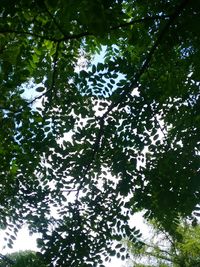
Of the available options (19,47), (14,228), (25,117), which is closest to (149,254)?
(14,228)

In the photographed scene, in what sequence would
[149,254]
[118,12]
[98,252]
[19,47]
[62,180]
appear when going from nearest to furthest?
1. [118,12]
2. [19,47]
3. [98,252]
4. [62,180]
5. [149,254]

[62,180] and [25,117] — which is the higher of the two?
[25,117]

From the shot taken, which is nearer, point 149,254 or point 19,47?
point 19,47

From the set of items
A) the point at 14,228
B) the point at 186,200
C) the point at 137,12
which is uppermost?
the point at 137,12

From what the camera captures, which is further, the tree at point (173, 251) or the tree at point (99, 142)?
the tree at point (173, 251)

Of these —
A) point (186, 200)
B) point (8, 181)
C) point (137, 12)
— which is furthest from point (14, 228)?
point (137, 12)

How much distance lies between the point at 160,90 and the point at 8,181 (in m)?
2.39

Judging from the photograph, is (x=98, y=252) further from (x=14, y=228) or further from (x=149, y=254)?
(x=149, y=254)

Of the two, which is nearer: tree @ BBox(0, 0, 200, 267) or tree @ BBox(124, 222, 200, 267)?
tree @ BBox(0, 0, 200, 267)

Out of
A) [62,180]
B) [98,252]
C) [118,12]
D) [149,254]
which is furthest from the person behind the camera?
[149,254]

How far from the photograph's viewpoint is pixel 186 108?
15.7 ft

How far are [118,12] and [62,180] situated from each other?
2.59 meters

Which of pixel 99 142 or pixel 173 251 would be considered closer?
pixel 99 142

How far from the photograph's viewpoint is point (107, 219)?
4.48m
